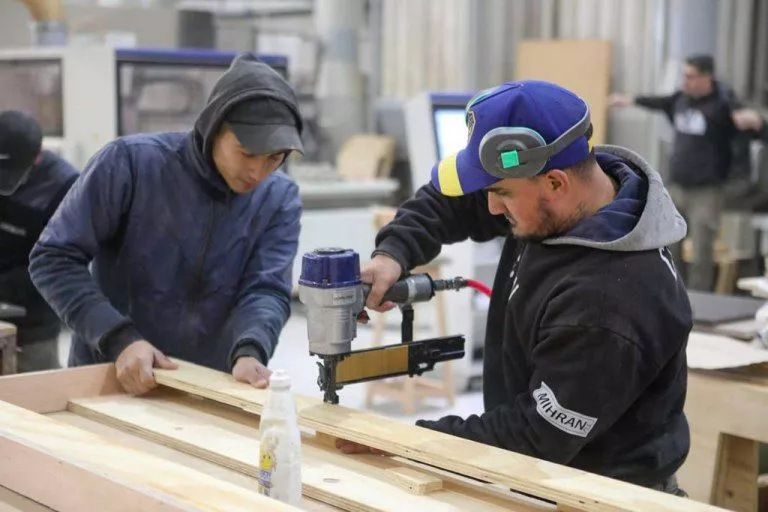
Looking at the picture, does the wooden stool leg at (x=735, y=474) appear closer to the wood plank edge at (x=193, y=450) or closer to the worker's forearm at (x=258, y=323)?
the worker's forearm at (x=258, y=323)

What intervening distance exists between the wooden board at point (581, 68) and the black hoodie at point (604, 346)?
5.78 metres

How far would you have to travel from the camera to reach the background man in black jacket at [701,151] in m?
6.61

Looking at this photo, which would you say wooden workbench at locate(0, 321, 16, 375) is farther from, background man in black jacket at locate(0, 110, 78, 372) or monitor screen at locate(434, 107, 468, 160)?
monitor screen at locate(434, 107, 468, 160)

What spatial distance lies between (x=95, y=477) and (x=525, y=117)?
2.79 ft

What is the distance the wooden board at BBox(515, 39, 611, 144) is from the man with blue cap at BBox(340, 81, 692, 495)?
5.80m

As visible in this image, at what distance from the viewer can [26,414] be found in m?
1.81

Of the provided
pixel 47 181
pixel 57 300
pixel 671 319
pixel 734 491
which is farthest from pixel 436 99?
pixel 671 319

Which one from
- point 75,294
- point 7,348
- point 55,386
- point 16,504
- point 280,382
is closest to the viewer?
point 280,382

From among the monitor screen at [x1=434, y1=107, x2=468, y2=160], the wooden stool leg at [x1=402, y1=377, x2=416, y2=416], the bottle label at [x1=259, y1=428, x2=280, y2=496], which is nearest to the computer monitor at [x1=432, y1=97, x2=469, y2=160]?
the monitor screen at [x1=434, y1=107, x2=468, y2=160]

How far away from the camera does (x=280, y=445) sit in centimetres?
143

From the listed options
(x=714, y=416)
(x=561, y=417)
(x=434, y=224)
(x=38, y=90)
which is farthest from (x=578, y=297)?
(x=38, y=90)

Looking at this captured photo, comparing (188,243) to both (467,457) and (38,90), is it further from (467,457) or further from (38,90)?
(38,90)

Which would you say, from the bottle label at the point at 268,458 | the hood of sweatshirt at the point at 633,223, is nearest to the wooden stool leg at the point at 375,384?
the hood of sweatshirt at the point at 633,223

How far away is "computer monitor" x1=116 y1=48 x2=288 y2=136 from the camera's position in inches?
182
